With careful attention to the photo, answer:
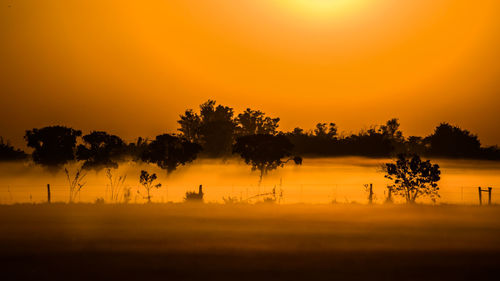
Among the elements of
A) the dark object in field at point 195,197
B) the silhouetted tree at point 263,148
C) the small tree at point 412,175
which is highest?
the silhouetted tree at point 263,148

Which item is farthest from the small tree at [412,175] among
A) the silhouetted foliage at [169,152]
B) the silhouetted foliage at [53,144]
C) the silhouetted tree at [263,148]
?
the silhouetted foliage at [53,144]

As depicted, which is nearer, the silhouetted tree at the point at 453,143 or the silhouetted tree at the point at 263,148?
the silhouetted tree at the point at 263,148

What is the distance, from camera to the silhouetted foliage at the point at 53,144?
265ft

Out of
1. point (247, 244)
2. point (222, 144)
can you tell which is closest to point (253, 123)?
point (222, 144)

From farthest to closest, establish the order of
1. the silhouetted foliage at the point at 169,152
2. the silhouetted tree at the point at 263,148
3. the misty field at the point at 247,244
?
the silhouetted foliage at the point at 169,152
the silhouetted tree at the point at 263,148
the misty field at the point at 247,244

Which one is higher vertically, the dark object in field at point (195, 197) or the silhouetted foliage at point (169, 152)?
the silhouetted foliage at point (169, 152)

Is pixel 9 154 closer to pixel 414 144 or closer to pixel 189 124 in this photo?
pixel 189 124

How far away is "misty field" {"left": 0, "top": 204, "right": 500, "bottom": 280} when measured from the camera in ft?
64.4

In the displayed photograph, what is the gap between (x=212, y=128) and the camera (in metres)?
114

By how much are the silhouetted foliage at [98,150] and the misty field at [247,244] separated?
32849 mm

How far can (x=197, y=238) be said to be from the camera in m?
28.0

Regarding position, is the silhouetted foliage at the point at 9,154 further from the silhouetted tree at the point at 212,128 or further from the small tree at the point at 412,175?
the small tree at the point at 412,175

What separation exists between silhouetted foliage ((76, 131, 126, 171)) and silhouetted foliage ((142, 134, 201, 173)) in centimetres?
403

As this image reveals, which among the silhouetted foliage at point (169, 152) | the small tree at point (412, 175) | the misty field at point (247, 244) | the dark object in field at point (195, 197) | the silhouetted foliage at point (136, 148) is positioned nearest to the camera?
the misty field at point (247, 244)
